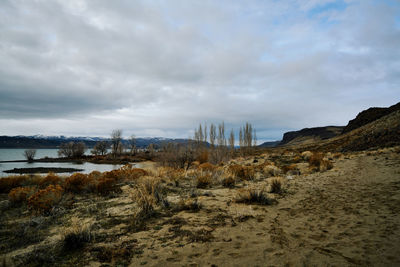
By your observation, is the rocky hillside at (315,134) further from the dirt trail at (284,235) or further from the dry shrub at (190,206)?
the dry shrub at (190,206)

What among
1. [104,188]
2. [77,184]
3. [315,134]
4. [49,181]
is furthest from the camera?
[315,134]

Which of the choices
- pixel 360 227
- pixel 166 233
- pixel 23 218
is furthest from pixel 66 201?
pixel 360 227

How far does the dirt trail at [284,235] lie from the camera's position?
2510 mm

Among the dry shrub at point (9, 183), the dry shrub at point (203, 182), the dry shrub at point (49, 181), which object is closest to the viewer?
the dry shrub at point (203, 182)

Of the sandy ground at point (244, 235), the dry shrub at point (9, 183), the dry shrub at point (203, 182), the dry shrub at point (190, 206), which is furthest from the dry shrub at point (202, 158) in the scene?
the dry shrub at point (190, 206)

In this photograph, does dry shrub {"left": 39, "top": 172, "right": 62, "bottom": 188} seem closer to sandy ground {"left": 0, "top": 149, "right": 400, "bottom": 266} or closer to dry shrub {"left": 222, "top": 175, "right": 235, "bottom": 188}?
sandy ground {"left": 0, "top": 149, "right": 400, "bottom": 266}

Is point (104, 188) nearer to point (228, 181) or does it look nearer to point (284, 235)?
point (228, 181)

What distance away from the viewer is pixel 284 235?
3.26 metres

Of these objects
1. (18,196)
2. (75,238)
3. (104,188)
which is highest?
(75,238)

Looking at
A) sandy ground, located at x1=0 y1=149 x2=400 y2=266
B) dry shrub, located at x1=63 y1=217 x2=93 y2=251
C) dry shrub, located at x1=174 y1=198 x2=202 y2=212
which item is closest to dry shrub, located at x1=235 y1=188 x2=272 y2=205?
sandy ground, located at x1=0 y1=149 x2=400 y2=266

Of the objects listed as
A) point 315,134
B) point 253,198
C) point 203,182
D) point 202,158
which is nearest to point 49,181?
point 203,182

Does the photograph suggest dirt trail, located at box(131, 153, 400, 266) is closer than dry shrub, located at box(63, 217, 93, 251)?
Yes

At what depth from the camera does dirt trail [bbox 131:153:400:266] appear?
8.23 feet

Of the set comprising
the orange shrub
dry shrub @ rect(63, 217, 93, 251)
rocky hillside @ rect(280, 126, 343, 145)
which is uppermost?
rocky hillside @ rect(280, 126, 343, 145)
